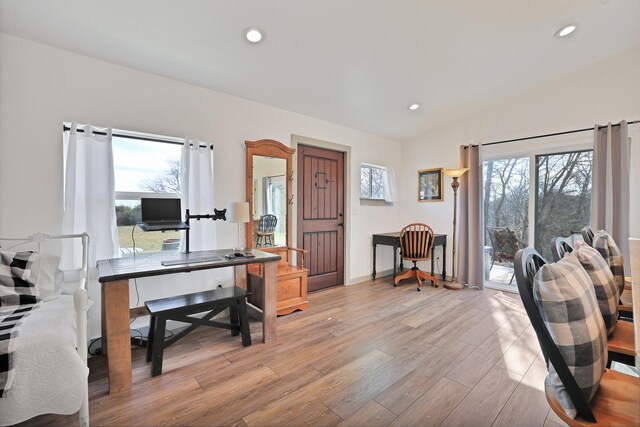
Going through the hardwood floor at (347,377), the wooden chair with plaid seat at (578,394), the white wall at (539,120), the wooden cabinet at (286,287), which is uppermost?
the white wall at (539,120)

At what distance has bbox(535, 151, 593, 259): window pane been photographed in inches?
138

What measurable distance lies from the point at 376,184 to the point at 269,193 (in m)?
2.15

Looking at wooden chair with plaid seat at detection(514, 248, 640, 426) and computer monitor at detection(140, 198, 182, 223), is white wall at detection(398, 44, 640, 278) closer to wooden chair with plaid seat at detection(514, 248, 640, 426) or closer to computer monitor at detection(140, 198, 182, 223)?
wooden chair with plaid seat at detection(514, 248, 640, 426)

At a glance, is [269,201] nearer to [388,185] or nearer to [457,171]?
[388,185]

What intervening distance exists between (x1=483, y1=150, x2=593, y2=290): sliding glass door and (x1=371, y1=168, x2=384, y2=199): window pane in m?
1.57

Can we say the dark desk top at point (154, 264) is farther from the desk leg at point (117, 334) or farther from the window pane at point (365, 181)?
the window pane at point (365, 181)

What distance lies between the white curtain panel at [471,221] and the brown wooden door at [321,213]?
1.78 m

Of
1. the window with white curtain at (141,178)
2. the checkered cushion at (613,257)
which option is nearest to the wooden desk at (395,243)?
the checkered cushion at (613,257)

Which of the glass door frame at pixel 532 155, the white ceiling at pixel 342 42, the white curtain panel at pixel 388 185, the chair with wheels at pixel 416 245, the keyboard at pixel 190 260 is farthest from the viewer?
the white curtain panel at pixel 388 185

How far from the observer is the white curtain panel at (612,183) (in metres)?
3.04

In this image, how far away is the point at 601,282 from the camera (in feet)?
4.12

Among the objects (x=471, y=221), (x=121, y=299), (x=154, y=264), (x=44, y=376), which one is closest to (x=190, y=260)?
(x=154, y=264)

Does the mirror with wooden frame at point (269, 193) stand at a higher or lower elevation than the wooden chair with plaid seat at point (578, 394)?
higher

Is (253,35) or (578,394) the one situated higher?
(253,35)
